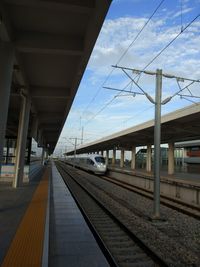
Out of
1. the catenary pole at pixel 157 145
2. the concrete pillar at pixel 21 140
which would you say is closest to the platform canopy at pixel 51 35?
the concrete pillar at pixel 21 140

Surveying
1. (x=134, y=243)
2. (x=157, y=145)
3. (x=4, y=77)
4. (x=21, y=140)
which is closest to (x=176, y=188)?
(x=157, y=145)

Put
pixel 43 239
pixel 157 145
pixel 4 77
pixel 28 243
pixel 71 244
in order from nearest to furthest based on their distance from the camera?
pixel 28 243 < pixel 43 239 < pixel 71 244 < pixel 4 77 < pixel 157 145

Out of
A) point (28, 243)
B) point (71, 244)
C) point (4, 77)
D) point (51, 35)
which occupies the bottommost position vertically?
point (71, 244)

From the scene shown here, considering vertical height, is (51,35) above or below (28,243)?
above

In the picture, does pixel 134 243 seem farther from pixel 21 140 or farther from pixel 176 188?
pixel 176 188

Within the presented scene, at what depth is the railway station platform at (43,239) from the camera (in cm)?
551

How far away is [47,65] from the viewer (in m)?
13.3

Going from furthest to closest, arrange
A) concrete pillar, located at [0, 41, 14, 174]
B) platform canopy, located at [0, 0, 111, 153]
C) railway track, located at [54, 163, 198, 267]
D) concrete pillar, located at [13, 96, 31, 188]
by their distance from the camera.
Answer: concrete pillar, located at [13, 96, 31, 188] → concrete pillar, located at [0, 41, 14, 174] → platform canopy, located at [0, 0, 111, 153] → railway track, located at [54, 163, 198, 267]

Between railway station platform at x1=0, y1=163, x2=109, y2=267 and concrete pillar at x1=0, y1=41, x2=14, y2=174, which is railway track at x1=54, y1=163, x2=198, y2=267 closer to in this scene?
railway station platform at x1=0, y1=163, x2=109, y2=267

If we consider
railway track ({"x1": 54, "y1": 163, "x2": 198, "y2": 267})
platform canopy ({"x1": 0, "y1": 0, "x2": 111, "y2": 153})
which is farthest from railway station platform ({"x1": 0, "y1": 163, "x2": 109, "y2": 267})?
platform canopy ({"x1": 0, "y1": 0, "x2": 111, "y2": 153})

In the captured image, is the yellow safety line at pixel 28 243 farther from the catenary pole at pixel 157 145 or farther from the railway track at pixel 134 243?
the catenary pole at pixel 157 145

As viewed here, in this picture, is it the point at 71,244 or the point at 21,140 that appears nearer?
the point at 71,244

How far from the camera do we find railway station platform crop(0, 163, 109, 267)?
551 centimetres

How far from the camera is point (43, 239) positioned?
6531mm
